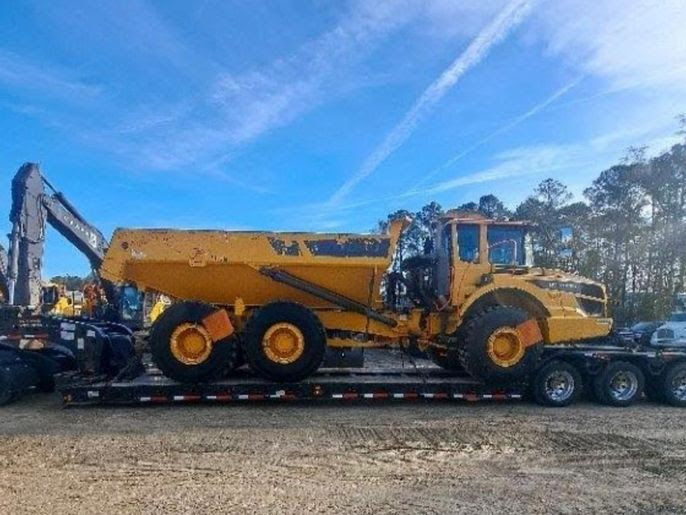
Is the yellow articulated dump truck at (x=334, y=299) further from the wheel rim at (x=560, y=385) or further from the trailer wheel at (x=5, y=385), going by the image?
the trailer wheel at (x=5, y=385)

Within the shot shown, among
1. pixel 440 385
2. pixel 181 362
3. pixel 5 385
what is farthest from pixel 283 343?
pixel 5 385

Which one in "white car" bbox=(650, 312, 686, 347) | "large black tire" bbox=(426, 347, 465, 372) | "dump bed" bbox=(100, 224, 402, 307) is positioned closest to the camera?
"dump bed" bbox=(100, 224, 402, 307)

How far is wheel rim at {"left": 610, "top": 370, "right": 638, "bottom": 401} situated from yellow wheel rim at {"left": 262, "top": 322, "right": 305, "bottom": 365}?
5550 mm

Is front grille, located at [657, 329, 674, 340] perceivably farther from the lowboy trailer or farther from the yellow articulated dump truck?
the yellow articulated dump truck

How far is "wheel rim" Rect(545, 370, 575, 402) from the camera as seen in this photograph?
413 inches

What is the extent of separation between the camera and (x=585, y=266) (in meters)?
36.8

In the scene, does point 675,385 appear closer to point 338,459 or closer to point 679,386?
point 679,386

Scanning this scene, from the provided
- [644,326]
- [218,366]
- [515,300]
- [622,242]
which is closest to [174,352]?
[218,366]

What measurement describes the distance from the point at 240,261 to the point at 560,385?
19.3 feet

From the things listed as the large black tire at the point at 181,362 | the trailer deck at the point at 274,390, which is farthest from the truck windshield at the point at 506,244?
the large black tire at the point at 181,362

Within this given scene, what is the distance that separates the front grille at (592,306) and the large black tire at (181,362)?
6.25m

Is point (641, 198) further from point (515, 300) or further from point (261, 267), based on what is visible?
point (261, 267)

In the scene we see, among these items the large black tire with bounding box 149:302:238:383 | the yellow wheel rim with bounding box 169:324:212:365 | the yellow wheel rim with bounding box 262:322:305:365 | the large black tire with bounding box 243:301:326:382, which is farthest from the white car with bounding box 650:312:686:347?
the yellow wheel rim with bounding box 169:324:212:365

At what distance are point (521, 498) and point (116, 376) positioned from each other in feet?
23.4
